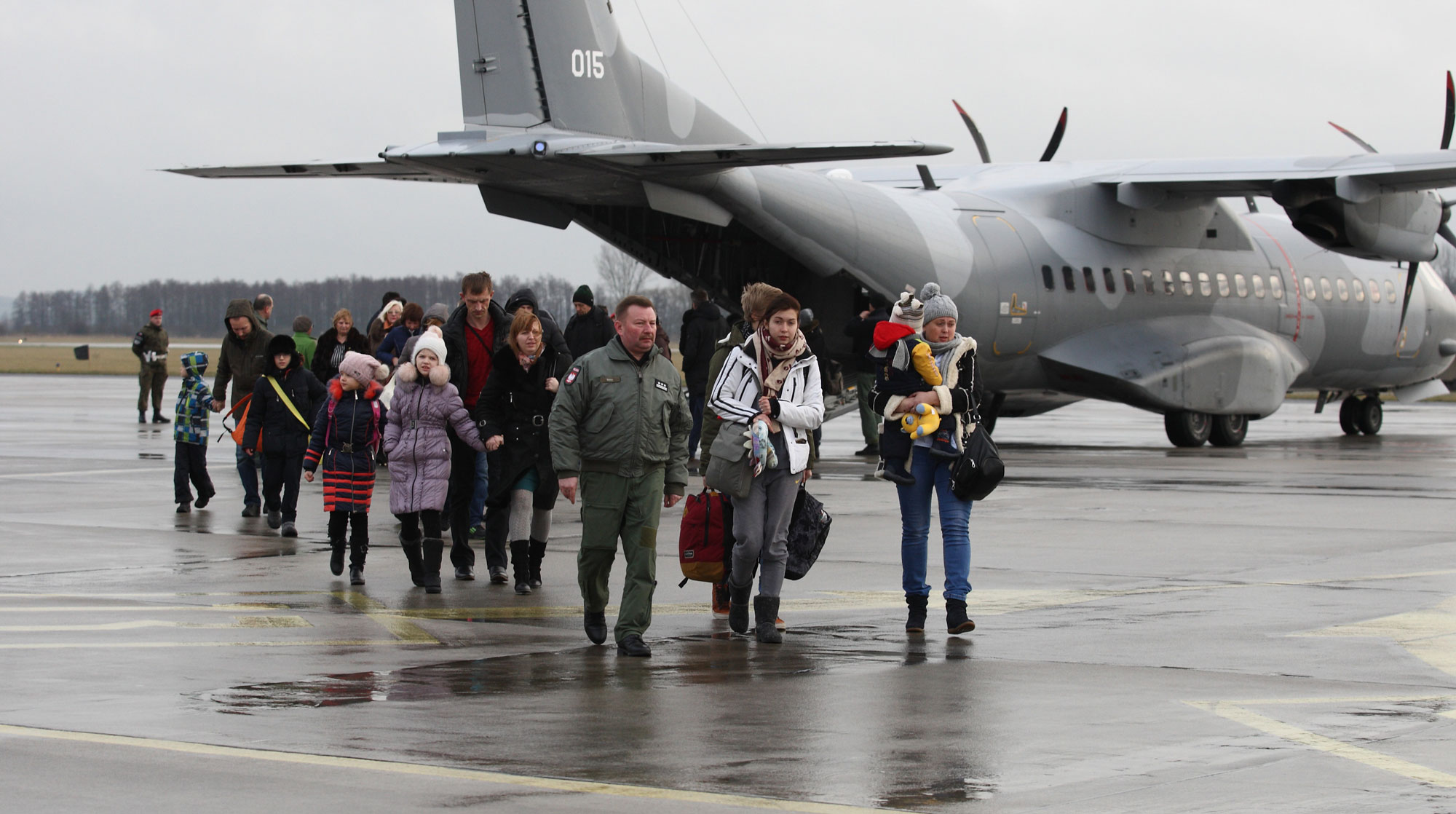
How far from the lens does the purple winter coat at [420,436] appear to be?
A: 9711 millimetres

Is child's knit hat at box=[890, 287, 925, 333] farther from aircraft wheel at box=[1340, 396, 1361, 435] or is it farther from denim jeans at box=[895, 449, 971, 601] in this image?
aircraft wheel at box=[1340, 396, 1361, 435]

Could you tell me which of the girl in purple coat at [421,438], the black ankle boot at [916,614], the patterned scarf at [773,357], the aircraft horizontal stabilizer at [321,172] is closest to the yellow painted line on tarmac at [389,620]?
the girl in purple coat at [421,438]

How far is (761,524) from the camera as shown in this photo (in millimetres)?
8117

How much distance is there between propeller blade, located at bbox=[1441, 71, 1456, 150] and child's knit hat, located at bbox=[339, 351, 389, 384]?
58.4 ft

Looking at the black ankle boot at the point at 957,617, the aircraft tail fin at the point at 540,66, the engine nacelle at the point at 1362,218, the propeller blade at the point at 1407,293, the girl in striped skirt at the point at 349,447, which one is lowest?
the black ankle boot at the point at 957,617

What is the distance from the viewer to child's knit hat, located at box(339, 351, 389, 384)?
10156 mm

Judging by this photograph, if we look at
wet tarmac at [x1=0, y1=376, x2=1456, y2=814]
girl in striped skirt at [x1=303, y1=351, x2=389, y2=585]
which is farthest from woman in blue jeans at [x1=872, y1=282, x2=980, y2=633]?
girl in striped skirt at [x1=303, y1=351, x2=389, y2=585]

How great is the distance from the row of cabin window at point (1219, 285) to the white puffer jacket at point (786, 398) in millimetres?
15337

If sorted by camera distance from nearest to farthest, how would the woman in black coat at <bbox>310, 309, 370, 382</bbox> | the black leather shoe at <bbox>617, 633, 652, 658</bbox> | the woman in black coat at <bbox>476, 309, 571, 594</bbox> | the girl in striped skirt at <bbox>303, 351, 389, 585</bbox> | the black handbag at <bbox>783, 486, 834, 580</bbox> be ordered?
the black leather shoe at <bbox>617, 633, 652, 658</bbox>, the black handbag at <bbox>783, 486, 834, 580</bbox>, the woman in black coat at <bbox>476, 309, 571, 594</bbox>, the girl in striped skirt at <bbox>303, 351, 389, 585</bbox>, the woman in black coat at <bbox>310, 309, 370, 382</bbox>

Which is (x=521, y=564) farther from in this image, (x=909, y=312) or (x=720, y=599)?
(x=909, y=312)

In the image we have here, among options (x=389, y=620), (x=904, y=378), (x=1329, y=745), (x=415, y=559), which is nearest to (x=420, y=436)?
(x=415, y=559)

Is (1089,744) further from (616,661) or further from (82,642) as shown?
(82,642)

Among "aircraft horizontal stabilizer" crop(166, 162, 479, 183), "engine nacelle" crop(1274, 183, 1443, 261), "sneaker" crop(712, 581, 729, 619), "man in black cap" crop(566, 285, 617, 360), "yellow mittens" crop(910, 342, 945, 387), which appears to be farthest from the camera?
"engine nacelle" crop(1274, 183, 1443, 261)

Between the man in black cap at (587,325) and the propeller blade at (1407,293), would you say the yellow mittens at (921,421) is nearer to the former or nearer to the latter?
the man in black cap at (587,325)
